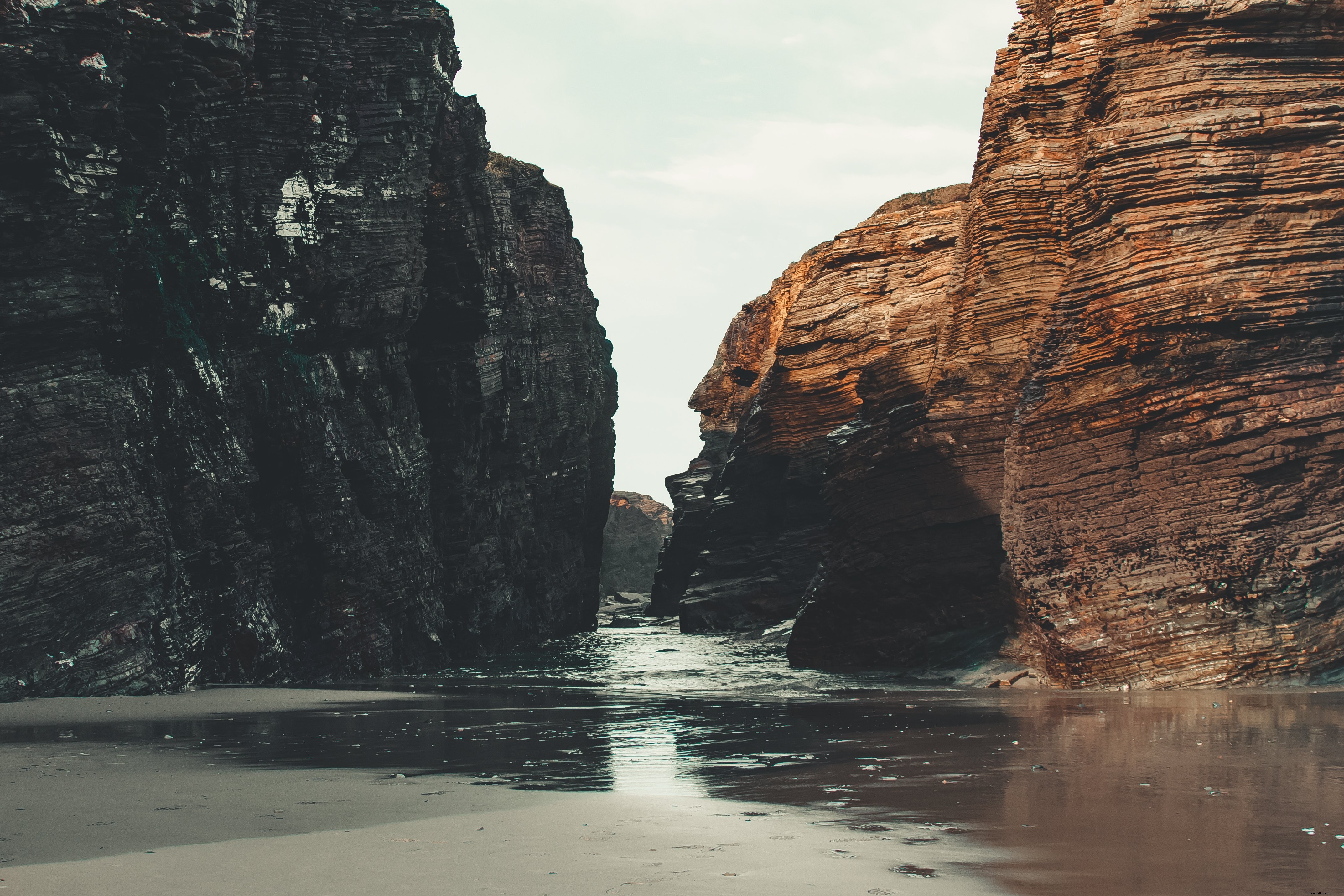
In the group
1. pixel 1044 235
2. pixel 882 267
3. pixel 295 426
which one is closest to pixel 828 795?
pixel 1044 235

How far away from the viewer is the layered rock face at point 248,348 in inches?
725

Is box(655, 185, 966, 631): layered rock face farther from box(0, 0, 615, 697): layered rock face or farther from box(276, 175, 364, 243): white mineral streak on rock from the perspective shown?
box(276, 175, 364, 243): white mineral streak on rock

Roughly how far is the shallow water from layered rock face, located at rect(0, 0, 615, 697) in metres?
5.75

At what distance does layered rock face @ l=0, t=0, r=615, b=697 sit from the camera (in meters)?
18.4

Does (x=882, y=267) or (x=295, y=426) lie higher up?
(x=882, y=267)

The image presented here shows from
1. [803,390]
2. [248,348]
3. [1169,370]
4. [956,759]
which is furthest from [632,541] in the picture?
[956,759]

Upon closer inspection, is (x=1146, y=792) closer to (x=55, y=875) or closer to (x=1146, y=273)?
(x=55, y=875)

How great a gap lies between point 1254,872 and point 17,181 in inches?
800

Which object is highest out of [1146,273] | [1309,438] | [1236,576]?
[1146,273]

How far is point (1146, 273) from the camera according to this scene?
1734 centimetres

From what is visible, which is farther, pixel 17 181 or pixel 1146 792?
pixel 17 181

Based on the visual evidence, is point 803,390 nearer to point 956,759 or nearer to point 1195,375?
point 1195,375

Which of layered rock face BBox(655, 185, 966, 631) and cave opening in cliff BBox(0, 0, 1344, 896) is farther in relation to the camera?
layered rock face BBox(655, 185, 966, 631)

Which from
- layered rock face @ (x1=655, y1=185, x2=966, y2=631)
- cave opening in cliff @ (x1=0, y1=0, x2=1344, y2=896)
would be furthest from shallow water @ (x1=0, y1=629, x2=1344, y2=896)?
layered rock face @ (x1=655, y1=185, x2=966, y2=631)
